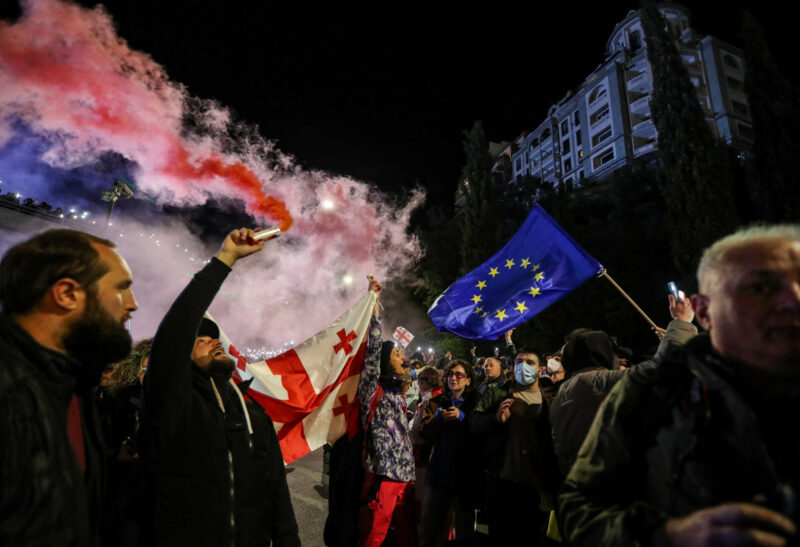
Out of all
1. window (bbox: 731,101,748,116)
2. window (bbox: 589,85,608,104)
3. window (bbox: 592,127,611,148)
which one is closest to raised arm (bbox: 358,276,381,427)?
window (bbox: 592,127,611,148)

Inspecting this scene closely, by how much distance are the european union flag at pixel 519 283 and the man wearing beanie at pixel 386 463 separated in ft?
6.91

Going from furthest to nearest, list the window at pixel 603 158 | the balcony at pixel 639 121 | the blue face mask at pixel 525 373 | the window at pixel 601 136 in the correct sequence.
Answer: the window at pixel 601 136, the window at pixel 603 158, the balcony at pixel 639 121, the blue face mask at pixel 525 373

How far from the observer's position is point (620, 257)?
2069 centimetres

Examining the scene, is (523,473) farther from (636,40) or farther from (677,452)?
(636,40)

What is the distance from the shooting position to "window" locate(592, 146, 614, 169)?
46956 mm

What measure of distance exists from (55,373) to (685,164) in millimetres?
23011

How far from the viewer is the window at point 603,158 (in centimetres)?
4696

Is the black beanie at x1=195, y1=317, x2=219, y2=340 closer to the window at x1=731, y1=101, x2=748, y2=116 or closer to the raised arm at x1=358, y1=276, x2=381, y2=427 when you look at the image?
the raised arm at x1=358, y1=276, x2=381, y2=427

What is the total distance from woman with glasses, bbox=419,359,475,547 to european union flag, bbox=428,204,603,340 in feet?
5.92

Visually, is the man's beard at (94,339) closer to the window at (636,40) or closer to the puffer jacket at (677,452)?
the puffer jacket at (677,452)

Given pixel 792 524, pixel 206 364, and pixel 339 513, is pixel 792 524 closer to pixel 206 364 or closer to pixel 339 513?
pixel 206 364

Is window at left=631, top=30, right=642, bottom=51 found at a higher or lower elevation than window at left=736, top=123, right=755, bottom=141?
higher

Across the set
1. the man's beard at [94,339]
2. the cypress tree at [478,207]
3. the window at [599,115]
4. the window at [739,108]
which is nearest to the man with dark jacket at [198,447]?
the man's beard at [94,339]

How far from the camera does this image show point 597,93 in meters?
49.9
